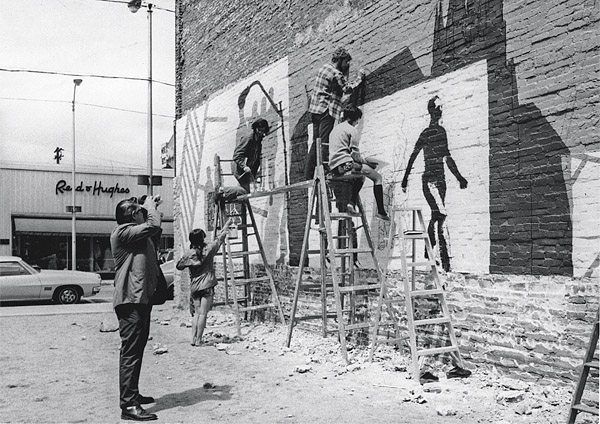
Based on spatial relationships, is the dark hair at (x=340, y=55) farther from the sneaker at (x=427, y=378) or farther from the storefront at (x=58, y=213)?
the storefront at (x=58, y=213)

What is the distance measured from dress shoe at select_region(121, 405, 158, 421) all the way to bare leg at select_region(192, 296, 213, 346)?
3784 millimetres

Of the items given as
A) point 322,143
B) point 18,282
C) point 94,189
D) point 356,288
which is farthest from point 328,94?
point 94,189

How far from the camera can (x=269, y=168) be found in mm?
11914

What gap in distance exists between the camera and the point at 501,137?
22.8ft

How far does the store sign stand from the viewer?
101ft

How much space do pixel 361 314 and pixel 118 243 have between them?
13.8 feet

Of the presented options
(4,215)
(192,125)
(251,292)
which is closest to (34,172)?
(4,215)

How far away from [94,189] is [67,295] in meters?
14.2

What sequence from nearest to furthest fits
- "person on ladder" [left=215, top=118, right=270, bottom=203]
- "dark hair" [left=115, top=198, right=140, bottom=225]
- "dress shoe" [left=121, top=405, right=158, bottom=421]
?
"dress shoe" [left=121, top=405, right=158, bottom=421] → "dark hair" [left=115, top=198, right=140, bottom=225] → "person on ladder" [left=215, top=118, right=270, bottom=203]

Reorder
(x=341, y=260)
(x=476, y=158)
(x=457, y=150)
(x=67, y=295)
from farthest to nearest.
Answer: (x=67, y=295) → (x=341, y=260) → (x=457, y=150) → (x=476, y=158)

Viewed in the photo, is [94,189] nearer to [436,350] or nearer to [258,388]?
[258,388]

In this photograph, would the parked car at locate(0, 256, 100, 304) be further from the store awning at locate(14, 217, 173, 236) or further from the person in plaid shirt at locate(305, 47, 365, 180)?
the store awning at locate(14, 217, 173, 236)

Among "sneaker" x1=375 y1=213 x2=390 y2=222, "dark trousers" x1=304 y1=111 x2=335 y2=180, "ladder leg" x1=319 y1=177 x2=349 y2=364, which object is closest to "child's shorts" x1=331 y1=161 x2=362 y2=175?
"ladder leg" x1=319 y1=177 x2=349 y2=364

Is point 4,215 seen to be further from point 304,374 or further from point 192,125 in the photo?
point 304,374
